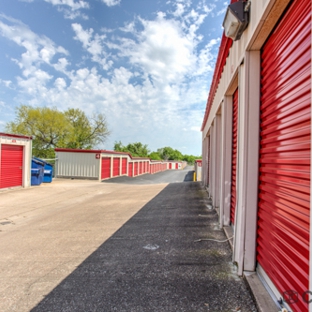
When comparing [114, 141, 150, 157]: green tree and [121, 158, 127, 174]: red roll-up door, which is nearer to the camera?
[121, 158, 127, 174]: red roll-up door

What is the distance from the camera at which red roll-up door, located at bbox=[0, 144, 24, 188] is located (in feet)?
35.9

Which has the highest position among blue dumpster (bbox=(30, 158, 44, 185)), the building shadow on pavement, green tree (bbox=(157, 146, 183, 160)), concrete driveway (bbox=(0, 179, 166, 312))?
green tree (bbox=(157, 146, 183, 160))

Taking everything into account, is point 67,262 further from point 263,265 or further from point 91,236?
point 263,265

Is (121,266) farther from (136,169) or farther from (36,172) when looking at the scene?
(136,169)

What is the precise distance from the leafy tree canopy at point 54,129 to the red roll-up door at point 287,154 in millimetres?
34913

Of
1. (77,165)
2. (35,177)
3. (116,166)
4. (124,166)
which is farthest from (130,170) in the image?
(35,177)

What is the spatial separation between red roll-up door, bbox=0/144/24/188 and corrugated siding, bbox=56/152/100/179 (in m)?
6.61

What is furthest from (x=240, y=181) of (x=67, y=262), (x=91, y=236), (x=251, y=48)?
(x=91, y=236)

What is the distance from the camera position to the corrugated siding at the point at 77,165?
1861 cm

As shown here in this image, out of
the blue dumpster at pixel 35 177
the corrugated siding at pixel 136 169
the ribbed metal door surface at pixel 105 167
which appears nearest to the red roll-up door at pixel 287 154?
the blue dumpster at pixel 35 177

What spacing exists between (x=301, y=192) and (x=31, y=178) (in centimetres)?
1457

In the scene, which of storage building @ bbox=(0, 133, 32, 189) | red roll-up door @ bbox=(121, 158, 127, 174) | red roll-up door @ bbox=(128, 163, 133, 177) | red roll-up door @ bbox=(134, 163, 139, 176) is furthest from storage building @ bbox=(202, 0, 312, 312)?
red roll-up door @ bbox=(134, 163, 139, 176)

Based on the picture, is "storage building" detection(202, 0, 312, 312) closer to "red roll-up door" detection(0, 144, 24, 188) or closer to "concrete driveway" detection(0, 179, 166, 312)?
"concrete driveway" detection(0, 179, 166, 312)

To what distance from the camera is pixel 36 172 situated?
13.3 m
